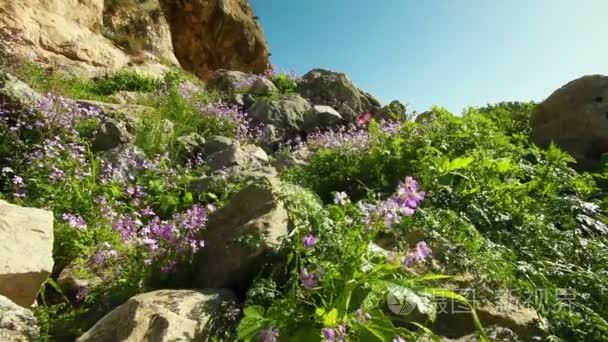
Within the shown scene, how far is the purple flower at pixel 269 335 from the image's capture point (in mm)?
2496

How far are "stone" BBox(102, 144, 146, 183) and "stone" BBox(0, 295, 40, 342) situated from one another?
10.8ft

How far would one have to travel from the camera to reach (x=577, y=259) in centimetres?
388

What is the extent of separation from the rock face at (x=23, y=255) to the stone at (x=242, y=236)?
1.08 metres

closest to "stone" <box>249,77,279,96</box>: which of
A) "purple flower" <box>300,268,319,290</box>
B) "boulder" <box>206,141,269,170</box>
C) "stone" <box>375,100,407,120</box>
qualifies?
"stone" <box>375,100,407,120</box>

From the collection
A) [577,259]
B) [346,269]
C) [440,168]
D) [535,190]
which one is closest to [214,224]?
[346,269]

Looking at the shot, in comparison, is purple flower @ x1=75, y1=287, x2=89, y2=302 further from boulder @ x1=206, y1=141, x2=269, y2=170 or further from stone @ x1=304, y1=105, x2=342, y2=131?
stone @ x1=304, y1=105, x2=342, y2=131

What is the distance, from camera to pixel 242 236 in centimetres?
346

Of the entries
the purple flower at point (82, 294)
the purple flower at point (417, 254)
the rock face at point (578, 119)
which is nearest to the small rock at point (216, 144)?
the purple flower at point (82, 294)

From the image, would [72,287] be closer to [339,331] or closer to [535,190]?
[339,331]

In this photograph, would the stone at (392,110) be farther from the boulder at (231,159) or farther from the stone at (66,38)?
the stone at (66,38)

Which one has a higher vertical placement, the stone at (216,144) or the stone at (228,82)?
the stone at (228,82)

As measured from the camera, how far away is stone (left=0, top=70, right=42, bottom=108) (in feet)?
→ 21.7

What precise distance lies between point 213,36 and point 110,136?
1761cm

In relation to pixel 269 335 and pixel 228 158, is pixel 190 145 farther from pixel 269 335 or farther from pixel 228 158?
pixel 269 335
